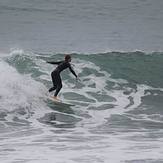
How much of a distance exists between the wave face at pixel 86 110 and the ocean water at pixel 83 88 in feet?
0.07

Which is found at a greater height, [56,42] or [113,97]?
[56,42]

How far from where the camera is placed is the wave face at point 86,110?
13398mm

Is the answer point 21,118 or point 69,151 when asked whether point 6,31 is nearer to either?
point 21,118

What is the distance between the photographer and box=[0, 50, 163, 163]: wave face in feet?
44.0

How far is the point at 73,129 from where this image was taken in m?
15.9

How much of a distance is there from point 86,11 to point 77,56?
56.2 ft

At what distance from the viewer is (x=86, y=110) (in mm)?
18656

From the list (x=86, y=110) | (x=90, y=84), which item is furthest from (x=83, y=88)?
(x=86, y=110)

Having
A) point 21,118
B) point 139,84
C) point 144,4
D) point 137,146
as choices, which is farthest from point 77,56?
point 144,4

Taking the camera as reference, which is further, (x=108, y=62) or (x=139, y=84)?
(x=108, y=62)

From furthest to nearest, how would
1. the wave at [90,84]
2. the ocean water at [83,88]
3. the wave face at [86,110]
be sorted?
the wave at [90,84] → the ocean water at [83,88] → the wave face at [86,110]

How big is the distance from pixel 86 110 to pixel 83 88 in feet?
9.82

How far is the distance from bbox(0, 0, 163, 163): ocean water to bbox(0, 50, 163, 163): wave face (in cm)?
2

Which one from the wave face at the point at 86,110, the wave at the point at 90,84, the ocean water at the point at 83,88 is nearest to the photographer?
the wave face at the point at 86,110
